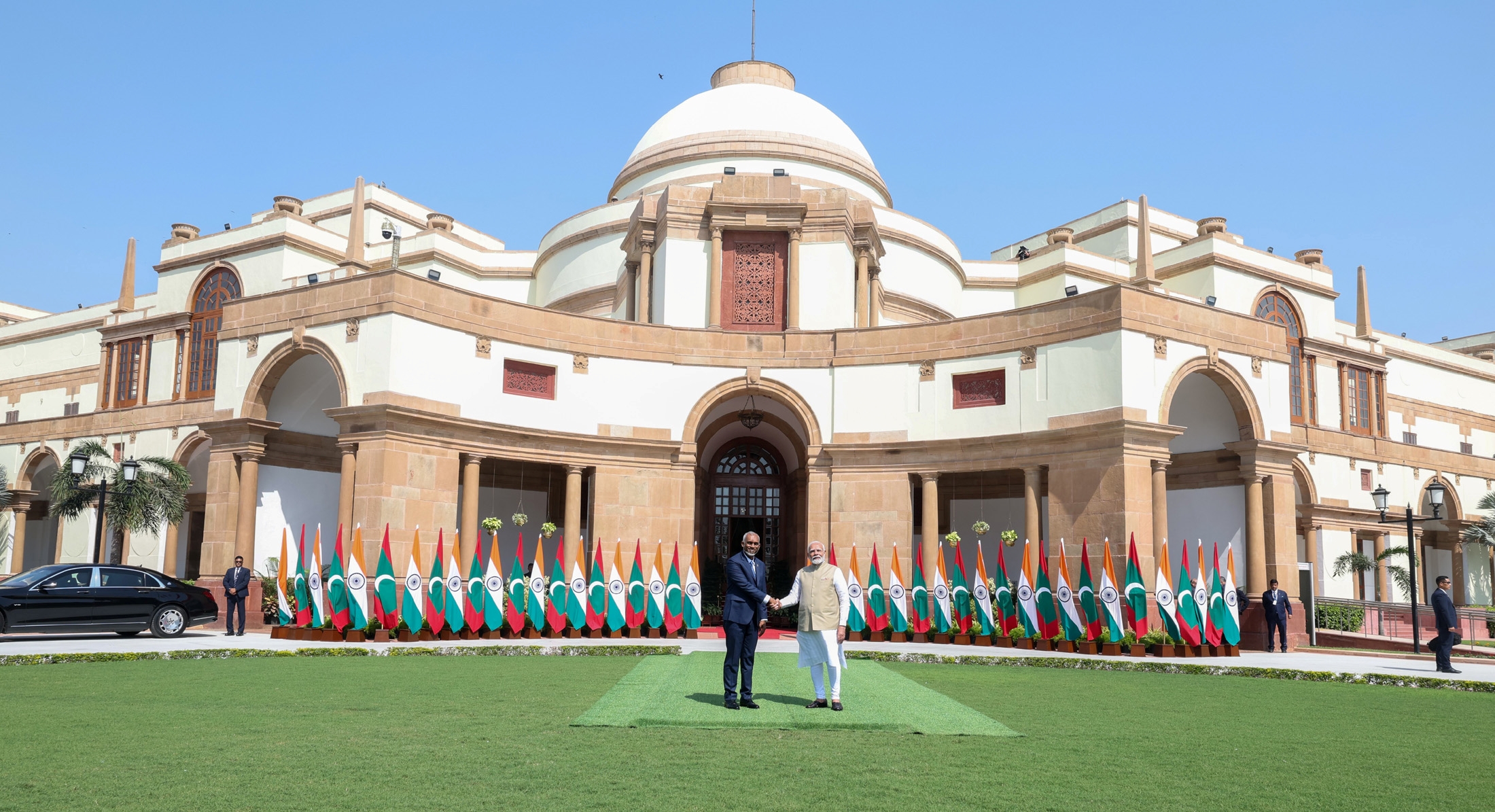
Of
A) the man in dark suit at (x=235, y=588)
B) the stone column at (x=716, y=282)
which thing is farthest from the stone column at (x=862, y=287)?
the man in dark suit at (x=235, y=588)

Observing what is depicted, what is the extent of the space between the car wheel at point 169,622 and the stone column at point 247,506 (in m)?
4.95

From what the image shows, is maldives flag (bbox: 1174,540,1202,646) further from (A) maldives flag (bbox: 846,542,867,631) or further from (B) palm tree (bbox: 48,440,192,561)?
(B) palm tree (bbox: 48,440,192,561)

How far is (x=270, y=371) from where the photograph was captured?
26.1m

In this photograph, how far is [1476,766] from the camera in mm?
8516

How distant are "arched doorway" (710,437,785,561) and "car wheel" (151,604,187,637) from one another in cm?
1493

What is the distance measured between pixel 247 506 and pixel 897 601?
15.0 m

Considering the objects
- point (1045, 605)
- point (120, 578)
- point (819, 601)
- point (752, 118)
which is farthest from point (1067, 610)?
point (752, 118)

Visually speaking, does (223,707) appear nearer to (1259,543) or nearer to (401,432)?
(401,432)

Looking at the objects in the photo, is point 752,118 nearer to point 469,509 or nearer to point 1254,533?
point 469,509

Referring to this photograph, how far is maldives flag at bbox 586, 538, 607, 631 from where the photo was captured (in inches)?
914

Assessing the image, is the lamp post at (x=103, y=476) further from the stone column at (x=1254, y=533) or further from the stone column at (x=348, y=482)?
the stone column at (x=1254, y=533)

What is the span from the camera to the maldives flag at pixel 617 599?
23.2 metres

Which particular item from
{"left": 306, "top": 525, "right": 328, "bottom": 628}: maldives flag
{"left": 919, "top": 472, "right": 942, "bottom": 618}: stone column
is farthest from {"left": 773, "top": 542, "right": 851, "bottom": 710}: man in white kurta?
{"left": 919, "top": 472, "right": 942, "bottom": 618}: stone column

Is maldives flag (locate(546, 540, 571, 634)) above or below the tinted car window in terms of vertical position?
below
